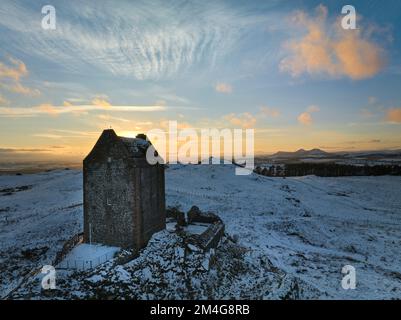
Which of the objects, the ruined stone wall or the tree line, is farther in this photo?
the tree line

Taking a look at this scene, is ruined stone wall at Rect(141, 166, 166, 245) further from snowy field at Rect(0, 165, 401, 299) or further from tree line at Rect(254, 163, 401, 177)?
tree line at Rect(254, 163, 401, 177)

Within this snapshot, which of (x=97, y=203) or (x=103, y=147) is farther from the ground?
(x=103, y=147)

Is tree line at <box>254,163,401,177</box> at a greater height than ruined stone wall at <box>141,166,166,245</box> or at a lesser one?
lesser

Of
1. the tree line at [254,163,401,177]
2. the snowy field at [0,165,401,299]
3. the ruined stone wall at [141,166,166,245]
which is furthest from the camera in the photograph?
the tree line at [254,163,401,177]

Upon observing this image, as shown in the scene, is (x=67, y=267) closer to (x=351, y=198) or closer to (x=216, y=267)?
(x=216, y=267)

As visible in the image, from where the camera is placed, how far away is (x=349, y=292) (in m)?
19.9

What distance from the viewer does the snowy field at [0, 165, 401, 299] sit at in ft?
59.8

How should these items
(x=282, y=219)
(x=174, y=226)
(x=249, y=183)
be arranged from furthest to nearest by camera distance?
(x=249, y=183), (x=282, y=219), (x=174, y=226)

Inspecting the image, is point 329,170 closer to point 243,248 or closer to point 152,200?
point 243,248

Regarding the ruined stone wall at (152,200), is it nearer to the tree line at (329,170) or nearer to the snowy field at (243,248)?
the snowy field at (243,248)

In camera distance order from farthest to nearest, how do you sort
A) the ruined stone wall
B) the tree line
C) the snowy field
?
1. the tree line
2. the ruined stone wall
3. the snowy field

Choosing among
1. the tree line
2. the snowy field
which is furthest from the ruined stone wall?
the tree line

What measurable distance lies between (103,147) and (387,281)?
23.5 m

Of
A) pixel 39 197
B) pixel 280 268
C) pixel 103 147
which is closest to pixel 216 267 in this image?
pixel 280 268
